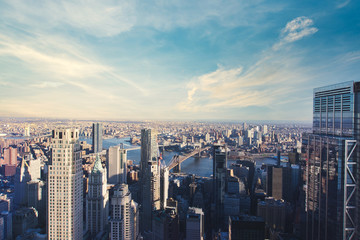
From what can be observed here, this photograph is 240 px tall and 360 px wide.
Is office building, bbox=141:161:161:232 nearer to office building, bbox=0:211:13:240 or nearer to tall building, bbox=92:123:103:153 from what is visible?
office building, bbox=0:211:13:240

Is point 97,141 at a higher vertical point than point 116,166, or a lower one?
higher

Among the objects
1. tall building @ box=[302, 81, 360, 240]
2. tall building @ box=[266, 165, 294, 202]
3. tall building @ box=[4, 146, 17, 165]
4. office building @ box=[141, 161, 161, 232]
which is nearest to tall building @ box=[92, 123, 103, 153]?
tall building @ box=[4, 146, 17, 165]

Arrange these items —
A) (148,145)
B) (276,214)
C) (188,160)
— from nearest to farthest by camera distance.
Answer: (276,214) → (148,145) → (188,160)

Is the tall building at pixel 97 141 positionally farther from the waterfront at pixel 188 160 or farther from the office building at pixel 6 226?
the office building at pixel 6 226

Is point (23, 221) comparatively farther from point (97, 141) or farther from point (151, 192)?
point (97, 141)

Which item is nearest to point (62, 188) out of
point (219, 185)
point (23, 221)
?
point (23, 221)

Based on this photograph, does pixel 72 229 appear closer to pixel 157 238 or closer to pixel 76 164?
pixel 76 164

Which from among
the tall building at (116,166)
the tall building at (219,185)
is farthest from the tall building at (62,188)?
the tall building at (116,166)

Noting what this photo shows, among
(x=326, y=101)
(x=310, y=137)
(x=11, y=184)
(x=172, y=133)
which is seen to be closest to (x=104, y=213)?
(x=11, y=184)
